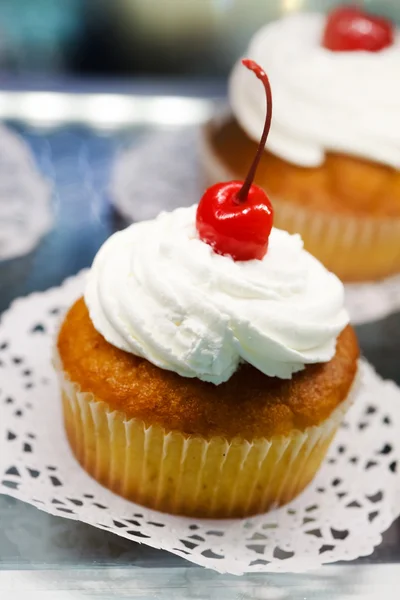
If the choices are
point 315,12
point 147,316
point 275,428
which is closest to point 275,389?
point 275,428

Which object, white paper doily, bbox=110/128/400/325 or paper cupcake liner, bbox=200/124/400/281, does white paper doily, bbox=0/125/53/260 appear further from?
paper cupcake liner, bbox=200/124/400/281

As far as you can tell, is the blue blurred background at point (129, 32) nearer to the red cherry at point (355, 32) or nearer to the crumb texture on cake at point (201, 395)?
the red cherry at point (355, 32)

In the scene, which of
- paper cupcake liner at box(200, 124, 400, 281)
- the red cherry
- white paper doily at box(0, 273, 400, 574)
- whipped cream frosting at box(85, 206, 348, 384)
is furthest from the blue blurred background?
whipped cream frosting at box(85, 206, 348, 384)

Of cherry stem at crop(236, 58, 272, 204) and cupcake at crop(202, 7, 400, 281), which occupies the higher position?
cherry stem at crop(236, 58, 272, 204)

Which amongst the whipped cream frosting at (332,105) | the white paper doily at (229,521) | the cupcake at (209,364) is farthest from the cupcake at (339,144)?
the cupcake at (209,364)

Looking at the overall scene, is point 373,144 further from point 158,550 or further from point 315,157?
point 158,550

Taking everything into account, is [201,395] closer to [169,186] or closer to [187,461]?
[187,461]
